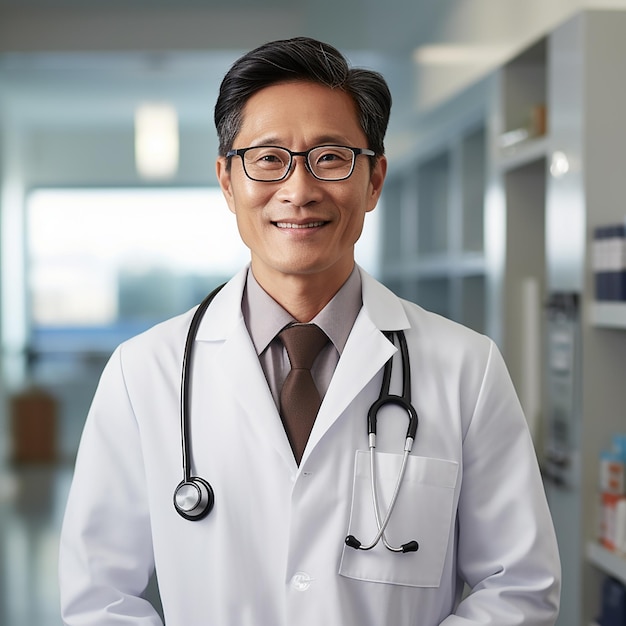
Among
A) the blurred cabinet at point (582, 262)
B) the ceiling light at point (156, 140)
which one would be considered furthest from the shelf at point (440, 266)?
the ceiling light at point (156, 140)

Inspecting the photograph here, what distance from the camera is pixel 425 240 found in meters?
3.72

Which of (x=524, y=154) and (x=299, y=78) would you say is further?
(x=524, y=154)

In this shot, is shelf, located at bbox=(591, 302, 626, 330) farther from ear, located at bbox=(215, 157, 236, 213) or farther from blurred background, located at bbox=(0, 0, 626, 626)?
ear, located at bbox=(215, 157, 236, 213)

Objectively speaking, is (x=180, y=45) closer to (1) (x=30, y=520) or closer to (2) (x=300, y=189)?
(1) (x=30, y=520)

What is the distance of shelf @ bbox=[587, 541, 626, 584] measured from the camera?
2.09 metres

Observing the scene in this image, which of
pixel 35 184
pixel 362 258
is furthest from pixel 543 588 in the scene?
pixel 35 184

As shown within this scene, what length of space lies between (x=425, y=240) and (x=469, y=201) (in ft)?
1.18

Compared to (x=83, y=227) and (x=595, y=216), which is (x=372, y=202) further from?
(x=83, y=227)

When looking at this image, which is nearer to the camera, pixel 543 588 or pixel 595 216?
pixel 543 588

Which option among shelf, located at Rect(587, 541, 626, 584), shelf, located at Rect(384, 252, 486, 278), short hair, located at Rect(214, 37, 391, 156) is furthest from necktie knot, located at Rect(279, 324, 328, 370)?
shelf, located at Rect(384, 252, 486, 278)

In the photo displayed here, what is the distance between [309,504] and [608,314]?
1.27 m

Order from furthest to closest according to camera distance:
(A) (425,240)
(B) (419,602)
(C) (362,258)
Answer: (A) (425,240), (C) (362,258), (B) (419,602)

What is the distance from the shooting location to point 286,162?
1.13 meters

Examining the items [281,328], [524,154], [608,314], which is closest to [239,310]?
[281,328]
